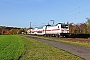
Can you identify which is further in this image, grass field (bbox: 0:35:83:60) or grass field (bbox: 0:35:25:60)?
grass field (bbox: 0:35:83:60)

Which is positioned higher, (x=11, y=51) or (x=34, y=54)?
(x=11, y=51)

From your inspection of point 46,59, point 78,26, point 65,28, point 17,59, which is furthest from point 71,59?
point 78,26

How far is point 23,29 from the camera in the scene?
185125 mm

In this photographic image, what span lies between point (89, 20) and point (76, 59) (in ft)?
224

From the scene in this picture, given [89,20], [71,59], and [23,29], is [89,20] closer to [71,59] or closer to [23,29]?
[71,59]

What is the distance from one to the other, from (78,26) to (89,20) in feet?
65.8

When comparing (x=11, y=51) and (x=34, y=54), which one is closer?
(x=34, y=54)

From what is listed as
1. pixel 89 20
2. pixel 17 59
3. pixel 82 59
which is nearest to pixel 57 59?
pixel 82 59

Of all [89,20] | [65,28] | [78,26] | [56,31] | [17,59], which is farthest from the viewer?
[78,26]

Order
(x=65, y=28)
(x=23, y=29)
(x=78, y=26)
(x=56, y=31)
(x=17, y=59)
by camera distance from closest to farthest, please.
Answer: (x=17, y=59), (x=65, y=28), (x=56, y=31), (x=78, y=26), (x=23, y=29)

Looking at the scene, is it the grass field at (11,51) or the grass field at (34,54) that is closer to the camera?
the grass field at (11,51)

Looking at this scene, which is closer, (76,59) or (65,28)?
(76,59)

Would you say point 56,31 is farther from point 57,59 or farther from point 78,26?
point 57,59

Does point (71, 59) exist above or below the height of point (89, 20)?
below
